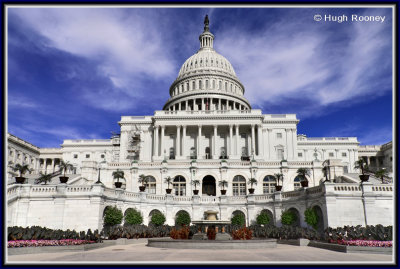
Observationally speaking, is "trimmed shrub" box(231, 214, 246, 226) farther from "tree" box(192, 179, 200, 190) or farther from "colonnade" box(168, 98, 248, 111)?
"colonnade" box(168, 98, 248, 111)

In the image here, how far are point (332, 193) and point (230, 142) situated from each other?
53.6m

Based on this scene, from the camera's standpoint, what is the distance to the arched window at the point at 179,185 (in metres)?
56.2

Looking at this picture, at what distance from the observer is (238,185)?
5691 centimetres

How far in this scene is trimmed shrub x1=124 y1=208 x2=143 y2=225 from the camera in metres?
36.6

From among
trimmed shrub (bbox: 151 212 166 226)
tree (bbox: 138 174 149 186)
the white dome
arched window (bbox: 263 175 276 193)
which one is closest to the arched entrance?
arched window (bbox: 263 175 276 193)

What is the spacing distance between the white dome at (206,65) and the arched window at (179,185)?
68.0 metres

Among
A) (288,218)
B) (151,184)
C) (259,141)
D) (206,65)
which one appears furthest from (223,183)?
(206,65)

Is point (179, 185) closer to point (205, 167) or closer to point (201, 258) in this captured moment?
point (205, 167)

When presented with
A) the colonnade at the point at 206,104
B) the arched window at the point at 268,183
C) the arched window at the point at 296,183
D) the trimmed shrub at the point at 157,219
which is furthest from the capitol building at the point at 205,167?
the trimmed shrub at the point at 157,219

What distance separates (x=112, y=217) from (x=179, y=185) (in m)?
23.6

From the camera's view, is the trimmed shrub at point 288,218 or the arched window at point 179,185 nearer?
the trimmed shrub at point 288,218

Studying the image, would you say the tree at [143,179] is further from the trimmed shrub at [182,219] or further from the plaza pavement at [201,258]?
the plaza pavement at [201,258]

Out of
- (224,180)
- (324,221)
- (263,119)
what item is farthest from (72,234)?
(263,119)

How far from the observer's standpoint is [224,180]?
55.0m
